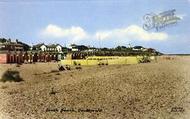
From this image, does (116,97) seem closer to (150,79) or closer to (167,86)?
(167,86)

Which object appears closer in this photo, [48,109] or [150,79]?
[48,109]

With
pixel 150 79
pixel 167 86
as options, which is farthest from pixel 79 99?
pixel 150 79

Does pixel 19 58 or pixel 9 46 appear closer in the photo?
pixel 19 58

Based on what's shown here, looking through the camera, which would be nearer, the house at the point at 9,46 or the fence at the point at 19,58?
the fence at the point at 19,58

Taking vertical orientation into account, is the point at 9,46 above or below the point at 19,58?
above

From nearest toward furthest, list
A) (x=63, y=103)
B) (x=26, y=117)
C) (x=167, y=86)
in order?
(x=26, y=117)
(x=63, y=103)
(x=167, y=86)

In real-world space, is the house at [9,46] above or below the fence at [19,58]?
above

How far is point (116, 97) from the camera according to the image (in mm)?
15102

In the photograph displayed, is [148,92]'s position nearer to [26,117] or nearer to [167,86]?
[167,86]

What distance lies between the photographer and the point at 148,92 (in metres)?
16.2

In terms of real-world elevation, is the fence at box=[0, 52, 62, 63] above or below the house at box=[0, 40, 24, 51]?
below

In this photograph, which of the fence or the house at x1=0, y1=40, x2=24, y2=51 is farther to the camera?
the house at x1=0, y1=40, x2=24, y2=51

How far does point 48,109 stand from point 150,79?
7.74 meters

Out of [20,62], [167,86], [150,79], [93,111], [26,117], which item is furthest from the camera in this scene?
[20,62]
